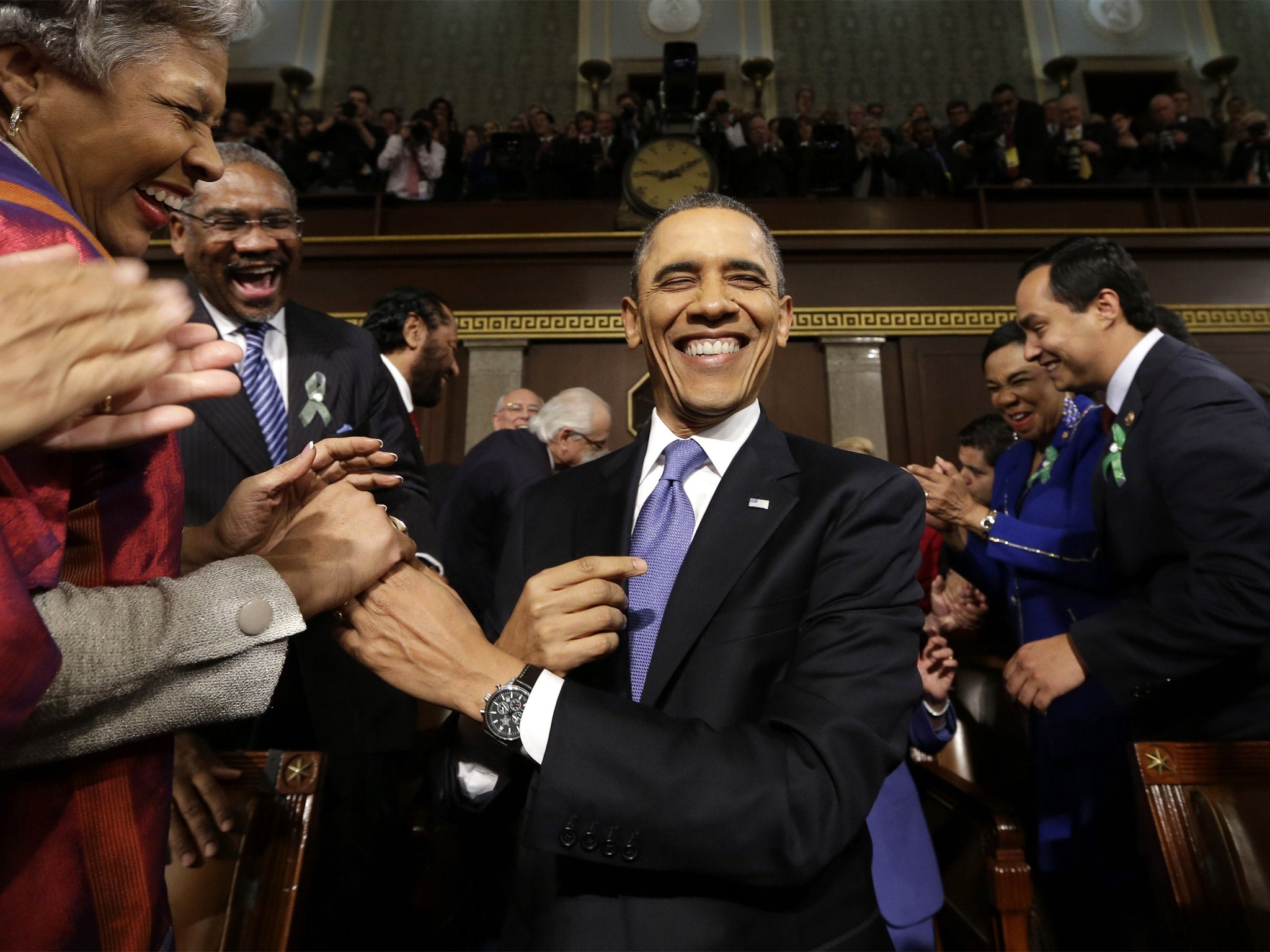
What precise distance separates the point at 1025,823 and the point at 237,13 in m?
2.64

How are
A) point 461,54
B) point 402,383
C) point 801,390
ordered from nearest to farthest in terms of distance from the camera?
1. point 402,383
2. point 801,390
3. point 461,54

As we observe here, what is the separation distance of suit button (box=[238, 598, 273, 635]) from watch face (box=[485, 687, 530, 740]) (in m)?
0.30

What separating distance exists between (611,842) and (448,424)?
6.04 meters

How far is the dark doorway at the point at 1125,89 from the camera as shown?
11.4m

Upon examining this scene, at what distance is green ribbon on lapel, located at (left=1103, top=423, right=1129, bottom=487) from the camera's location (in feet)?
6.75

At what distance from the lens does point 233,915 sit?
1.31m

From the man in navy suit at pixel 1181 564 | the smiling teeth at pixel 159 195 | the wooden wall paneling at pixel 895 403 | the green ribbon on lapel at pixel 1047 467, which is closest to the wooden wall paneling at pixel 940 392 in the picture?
the wooden wall paneling at pixel 895 403

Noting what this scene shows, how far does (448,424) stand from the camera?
6.80 m

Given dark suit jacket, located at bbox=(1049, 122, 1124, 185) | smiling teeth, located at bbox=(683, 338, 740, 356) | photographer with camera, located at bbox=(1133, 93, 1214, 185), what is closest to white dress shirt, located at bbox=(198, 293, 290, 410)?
smiling teeth, located at bbox=(683, 338, 740, 356)

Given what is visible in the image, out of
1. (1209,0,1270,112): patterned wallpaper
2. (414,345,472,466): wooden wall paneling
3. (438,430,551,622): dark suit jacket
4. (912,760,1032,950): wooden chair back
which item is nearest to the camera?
(912,760,1032,950): wooden chair back

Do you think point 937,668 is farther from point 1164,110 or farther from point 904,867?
point 1164,110

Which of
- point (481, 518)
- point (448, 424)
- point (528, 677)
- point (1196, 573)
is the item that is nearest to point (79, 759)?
point (528, 677)

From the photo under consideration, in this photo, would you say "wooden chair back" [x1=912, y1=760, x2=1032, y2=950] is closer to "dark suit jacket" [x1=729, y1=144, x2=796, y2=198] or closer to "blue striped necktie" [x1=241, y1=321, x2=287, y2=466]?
"blue striped necktie" [x1=241, y1=321, x2=287, y2=466]

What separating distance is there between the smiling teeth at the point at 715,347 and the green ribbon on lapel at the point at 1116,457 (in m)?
1.18
